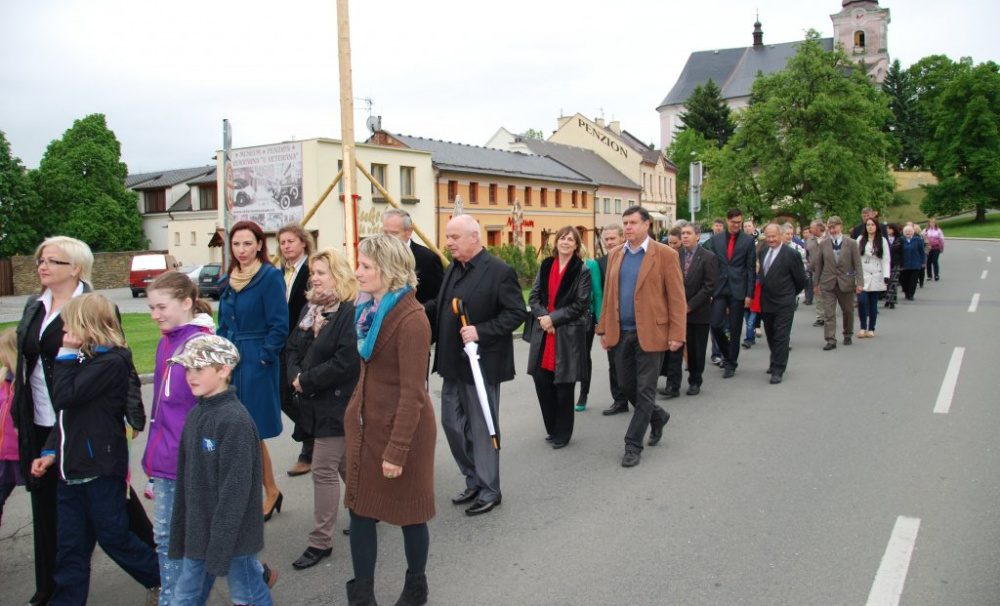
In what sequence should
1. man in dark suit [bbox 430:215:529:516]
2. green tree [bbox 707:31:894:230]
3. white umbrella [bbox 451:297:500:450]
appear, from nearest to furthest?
white umbrella [bbox 451:297:500:450]
man in dark suit [bbox 430:215:529:516]
green tree [bbox 707:31:894:230]

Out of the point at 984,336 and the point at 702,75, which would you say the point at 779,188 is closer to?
the point at 984,336

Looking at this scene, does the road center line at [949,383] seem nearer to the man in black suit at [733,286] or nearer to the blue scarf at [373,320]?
the man in black suit at [733,286]

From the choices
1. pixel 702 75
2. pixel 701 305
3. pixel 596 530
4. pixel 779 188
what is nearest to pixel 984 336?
pixel 701 305

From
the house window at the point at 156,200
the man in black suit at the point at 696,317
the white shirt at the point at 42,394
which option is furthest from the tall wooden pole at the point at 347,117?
the house window at the point at 156,200

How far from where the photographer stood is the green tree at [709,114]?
8262 cm

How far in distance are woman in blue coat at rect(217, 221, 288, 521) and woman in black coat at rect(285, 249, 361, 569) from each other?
454mm

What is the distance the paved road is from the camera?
13.1 feet

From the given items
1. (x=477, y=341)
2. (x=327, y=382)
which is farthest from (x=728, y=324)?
(x=327, y=382)

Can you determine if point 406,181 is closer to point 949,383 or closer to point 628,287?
point 949,383

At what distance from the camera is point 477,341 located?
489 centimetres

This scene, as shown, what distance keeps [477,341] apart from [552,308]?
214 centimetres

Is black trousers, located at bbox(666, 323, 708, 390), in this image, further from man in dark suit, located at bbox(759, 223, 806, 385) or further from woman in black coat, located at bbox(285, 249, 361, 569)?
woman in black coat, located at bbox(285, 249, 361, 569)

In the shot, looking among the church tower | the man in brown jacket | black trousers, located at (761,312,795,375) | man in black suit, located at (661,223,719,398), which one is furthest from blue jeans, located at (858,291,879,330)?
the church tower

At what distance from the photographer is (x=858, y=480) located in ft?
18.4
